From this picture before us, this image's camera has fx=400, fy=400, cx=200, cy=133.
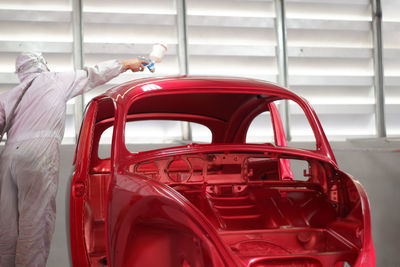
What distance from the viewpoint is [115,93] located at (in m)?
2.17

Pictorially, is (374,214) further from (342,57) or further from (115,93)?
(115,93)

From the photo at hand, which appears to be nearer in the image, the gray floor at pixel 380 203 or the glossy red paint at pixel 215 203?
the glossy red paint at pixel 215 203

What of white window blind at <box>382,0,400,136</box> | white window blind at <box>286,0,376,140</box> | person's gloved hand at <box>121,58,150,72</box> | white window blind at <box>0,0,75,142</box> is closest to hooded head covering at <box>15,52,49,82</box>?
person's gloved hand at <box>121,58,150,72</box>

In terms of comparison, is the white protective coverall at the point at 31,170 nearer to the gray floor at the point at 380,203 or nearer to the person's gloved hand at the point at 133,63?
the person's gloved hand at the point at 133,63

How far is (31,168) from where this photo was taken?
2.75 m

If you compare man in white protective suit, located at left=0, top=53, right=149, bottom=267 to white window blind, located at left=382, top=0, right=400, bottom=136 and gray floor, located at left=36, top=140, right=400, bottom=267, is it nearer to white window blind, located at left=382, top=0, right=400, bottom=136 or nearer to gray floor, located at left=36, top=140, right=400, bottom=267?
gray floor, located at left=36, top=140, right=400, bottom=267

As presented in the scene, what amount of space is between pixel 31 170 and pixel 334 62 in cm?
467

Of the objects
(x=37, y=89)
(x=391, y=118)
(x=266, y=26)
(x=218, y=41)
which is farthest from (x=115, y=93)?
(x=391, y=118)

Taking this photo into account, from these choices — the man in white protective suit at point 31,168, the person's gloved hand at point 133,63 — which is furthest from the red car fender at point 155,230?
the person's gloved hand at point 133,63

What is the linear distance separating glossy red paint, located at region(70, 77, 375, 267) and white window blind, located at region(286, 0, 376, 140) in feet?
10.5

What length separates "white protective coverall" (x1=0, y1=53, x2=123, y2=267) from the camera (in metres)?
2.72

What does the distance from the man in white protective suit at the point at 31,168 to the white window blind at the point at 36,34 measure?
2146mm

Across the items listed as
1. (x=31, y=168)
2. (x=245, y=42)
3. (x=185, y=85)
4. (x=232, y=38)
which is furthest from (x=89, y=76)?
(x=245, y=42)

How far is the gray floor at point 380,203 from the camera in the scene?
12.9 ft
